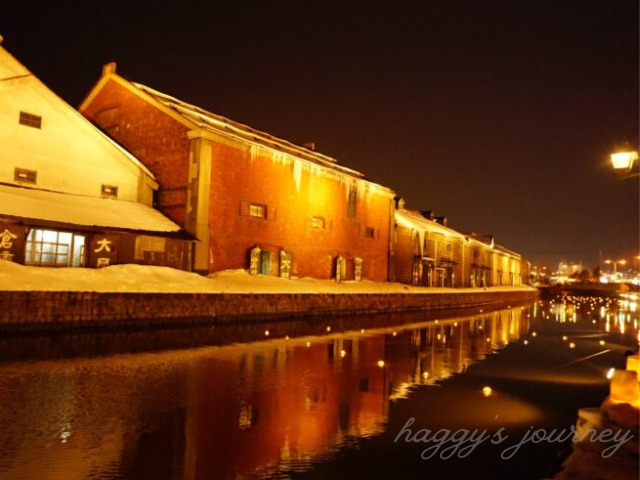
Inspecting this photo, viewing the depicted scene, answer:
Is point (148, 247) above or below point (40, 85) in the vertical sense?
below

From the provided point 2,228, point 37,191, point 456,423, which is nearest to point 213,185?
point 37,191

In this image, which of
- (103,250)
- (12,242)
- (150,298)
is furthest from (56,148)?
(150,298)

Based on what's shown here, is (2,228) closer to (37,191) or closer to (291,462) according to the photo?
(37,191)

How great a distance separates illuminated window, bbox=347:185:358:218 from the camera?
3853 cm

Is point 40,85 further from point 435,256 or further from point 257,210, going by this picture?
point 435,256

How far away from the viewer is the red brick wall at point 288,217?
2908 cm

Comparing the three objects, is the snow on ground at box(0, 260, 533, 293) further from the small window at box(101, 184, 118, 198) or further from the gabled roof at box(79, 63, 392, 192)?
the gabled roof at box(79, 63, 392, 192)

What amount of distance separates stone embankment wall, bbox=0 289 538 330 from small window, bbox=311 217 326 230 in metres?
6.35

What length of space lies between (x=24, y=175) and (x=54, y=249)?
16.9 feet

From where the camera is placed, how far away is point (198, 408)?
8.75 m

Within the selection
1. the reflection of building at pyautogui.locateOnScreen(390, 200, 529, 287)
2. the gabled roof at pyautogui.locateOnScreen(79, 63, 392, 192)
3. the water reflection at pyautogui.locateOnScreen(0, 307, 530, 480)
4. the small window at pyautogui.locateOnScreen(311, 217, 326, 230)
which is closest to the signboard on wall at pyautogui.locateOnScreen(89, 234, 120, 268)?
the gabled roof at pyautogui.locateOnScreen(79, 63, 392, 192)

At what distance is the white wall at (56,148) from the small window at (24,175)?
141 millimetres

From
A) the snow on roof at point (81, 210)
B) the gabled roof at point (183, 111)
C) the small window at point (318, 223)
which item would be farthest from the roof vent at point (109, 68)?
the small window at point (318, 223)

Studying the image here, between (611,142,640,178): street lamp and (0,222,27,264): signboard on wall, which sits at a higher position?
(611,142,640,178): street lamp
